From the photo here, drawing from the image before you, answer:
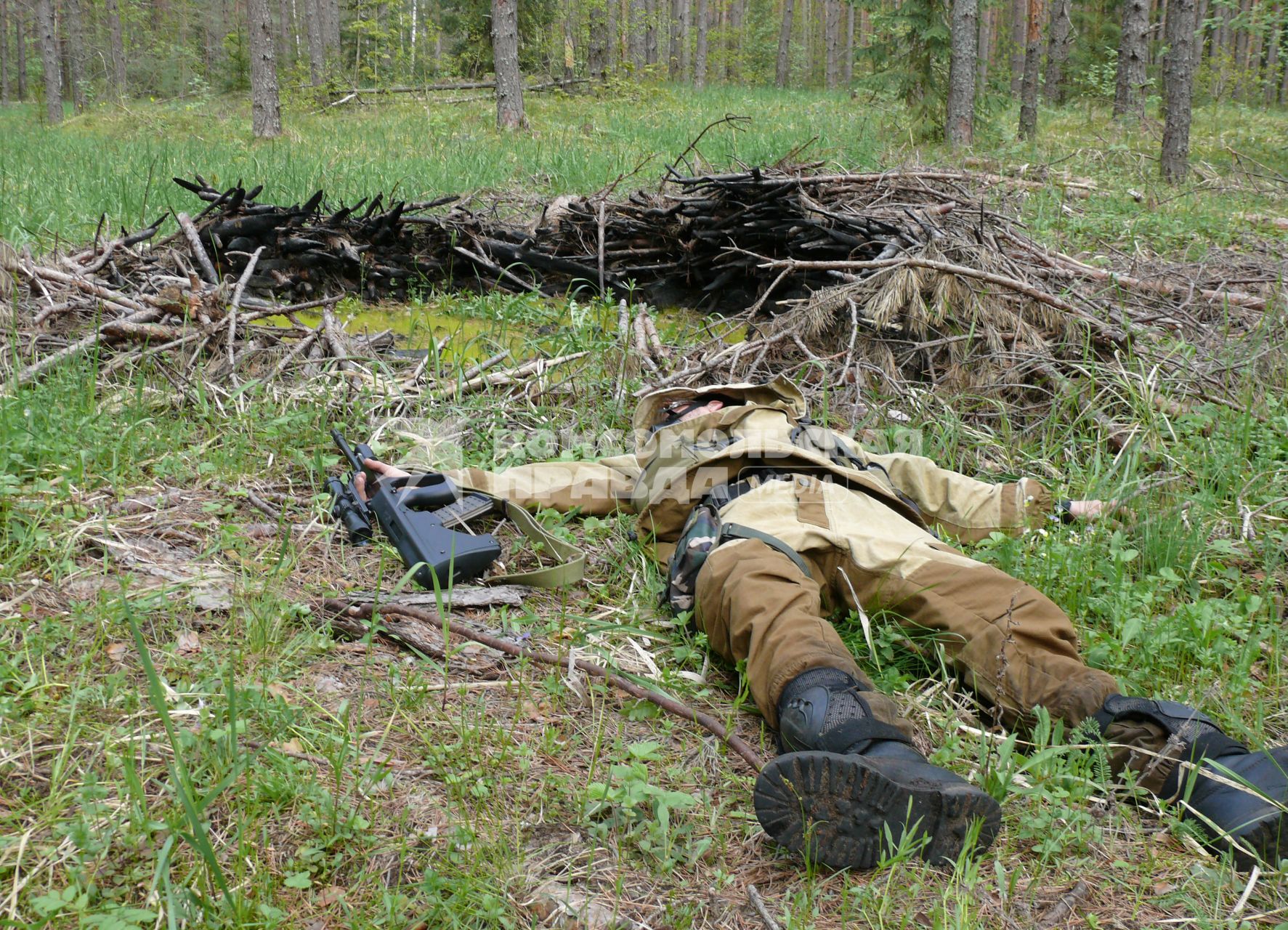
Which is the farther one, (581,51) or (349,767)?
(581,51)

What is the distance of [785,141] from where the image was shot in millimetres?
9773

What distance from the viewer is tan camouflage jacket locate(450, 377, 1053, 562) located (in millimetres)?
2988

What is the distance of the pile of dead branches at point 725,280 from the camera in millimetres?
4203

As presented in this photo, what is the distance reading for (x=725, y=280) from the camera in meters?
5.64

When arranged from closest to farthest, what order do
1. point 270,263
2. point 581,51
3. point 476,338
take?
point 476,338, point 270,263, point 581,51

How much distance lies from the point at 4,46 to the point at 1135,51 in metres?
41.2

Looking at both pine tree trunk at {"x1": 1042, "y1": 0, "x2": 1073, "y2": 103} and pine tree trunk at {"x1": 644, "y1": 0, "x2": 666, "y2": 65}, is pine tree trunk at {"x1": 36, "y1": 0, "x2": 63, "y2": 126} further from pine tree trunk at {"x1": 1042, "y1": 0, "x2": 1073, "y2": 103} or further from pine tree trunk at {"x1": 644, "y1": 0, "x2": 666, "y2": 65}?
pine tree trunk at {"x1": 1042, "y1": 0, "x2": 1073, "y2": 103}

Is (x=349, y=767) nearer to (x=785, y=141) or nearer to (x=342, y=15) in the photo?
(x=785, y=141)

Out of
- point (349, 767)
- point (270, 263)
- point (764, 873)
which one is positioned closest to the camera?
point (764, 873)

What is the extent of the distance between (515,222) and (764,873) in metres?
5.58

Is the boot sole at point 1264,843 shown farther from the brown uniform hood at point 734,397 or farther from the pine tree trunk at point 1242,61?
the pine tree trunk at point 1242,61

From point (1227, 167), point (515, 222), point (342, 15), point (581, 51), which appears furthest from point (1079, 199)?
point (342, 15)

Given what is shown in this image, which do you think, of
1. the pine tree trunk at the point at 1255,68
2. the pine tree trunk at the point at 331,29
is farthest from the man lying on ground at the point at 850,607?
the pine tree trunk at the point at 331,29

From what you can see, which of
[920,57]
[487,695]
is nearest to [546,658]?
[487,695]
